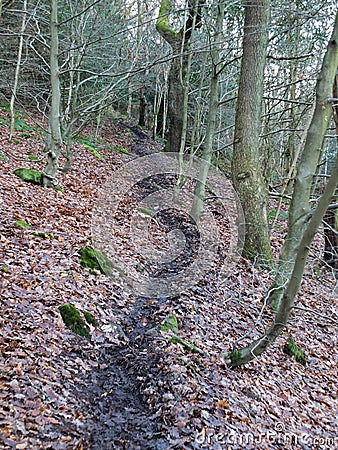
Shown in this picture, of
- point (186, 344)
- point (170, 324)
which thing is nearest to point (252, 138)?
point (170, 324)

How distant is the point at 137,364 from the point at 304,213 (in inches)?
103

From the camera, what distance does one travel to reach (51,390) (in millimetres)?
3512

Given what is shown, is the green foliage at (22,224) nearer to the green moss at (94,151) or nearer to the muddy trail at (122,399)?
the muddy trail at (122,399)

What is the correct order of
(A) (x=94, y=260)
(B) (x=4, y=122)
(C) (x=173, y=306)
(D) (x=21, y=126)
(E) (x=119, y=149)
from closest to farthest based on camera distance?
(C) (x=173, y=306) → (A) (x=94, y=260) → (B) (x=4, y=122) → (D) (x=21, y=126) → (E) (x=119, y=149)

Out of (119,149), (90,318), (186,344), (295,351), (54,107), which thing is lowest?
(295,351)

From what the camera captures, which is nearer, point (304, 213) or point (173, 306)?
point (304, 213)

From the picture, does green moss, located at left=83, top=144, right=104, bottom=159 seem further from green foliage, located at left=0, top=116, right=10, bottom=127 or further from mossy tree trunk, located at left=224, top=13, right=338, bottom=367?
mossy tree trunk, located at left=224, top=13, right=338, bottom=367

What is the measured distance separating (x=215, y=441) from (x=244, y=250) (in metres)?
4.54

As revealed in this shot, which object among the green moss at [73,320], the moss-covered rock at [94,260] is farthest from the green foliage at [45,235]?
the green moss at [73,320]

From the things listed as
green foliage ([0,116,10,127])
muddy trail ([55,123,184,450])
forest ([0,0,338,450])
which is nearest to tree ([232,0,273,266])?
forest ([0,0,338,450])

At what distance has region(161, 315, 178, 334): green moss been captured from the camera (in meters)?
4.82

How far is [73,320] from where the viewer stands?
4.56 metres

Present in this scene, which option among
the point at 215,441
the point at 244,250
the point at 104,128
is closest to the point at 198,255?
the point at 244,250

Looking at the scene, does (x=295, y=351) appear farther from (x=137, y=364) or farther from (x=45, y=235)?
(x=45, y=235)
